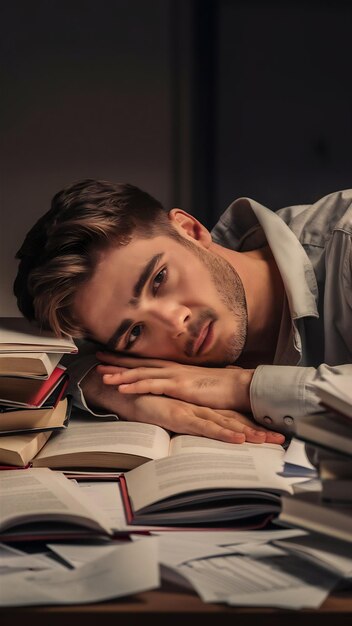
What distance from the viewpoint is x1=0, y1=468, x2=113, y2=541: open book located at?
2.66 feet

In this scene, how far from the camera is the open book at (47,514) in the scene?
81 centimetres

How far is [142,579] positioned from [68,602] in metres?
0.06

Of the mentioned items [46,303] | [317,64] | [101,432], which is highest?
[317,64]

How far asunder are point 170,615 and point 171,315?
792 millimetres

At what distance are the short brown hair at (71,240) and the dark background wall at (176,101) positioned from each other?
109 cm

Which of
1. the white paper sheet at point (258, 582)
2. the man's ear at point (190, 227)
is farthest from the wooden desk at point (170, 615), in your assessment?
the man's ear at point (190, 227)

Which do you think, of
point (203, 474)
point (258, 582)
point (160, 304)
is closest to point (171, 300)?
point (160, 304)

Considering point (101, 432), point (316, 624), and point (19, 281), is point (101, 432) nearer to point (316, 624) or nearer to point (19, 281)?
point (19, 281)

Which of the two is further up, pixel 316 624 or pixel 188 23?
pixel 188 23

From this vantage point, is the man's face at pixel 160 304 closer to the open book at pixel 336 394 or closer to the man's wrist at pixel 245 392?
the man's wrist at pixel 245 392

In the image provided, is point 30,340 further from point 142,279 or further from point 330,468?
point 330,468

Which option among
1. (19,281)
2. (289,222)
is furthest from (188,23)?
(19,281)

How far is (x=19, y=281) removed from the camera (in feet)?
5.28

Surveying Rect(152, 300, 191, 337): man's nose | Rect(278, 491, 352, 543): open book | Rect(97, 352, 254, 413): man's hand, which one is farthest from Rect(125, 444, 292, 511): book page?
Rect(152, 300, 191, 337): man's nose
